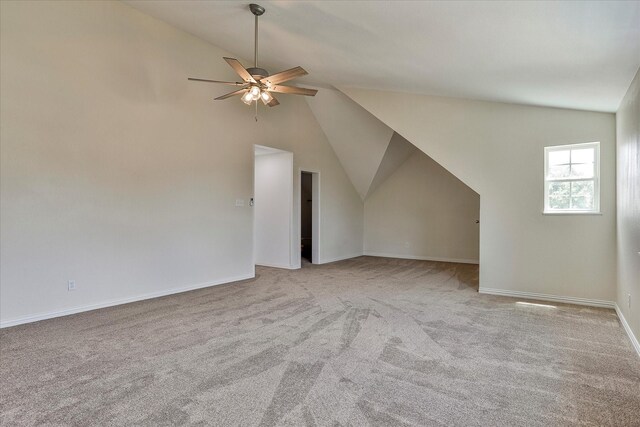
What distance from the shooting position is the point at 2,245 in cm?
341

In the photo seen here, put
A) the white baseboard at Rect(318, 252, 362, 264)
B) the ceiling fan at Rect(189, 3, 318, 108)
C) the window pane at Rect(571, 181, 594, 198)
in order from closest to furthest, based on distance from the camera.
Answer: the ceiling fan at Rect(189, 3, 318, 108)
the window pane at Rect(571, 181, 594, 198)
the white baseboard at Rect(318, 252, 362, 264)

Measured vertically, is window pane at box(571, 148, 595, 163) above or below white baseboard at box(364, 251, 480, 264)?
above

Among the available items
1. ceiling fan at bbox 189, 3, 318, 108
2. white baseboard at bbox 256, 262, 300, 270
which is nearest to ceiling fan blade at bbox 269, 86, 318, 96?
ceiling fan at bbox 189, 3, 318, 108

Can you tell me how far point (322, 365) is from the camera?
103 inches

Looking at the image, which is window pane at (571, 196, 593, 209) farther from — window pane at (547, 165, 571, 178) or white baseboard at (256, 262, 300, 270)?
white baseboard at (256, 262, 300, 270)

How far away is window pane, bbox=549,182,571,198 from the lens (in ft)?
14.7

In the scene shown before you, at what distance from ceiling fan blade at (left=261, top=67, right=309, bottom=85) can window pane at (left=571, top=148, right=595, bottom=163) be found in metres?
3.62

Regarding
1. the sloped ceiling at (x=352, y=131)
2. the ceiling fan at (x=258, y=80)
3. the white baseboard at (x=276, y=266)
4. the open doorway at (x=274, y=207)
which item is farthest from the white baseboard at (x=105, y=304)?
the sloped ceiling at (x=352, y=131)

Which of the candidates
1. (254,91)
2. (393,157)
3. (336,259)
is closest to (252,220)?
(336,259)

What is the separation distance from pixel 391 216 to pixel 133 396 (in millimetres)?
7211

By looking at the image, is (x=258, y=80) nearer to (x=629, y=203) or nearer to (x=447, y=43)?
(x=447, y=43)

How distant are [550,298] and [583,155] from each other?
6.11ft

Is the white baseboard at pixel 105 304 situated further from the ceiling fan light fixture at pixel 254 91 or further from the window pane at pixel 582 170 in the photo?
the window pane at pixel 582 170

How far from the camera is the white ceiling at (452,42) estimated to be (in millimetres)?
2355
